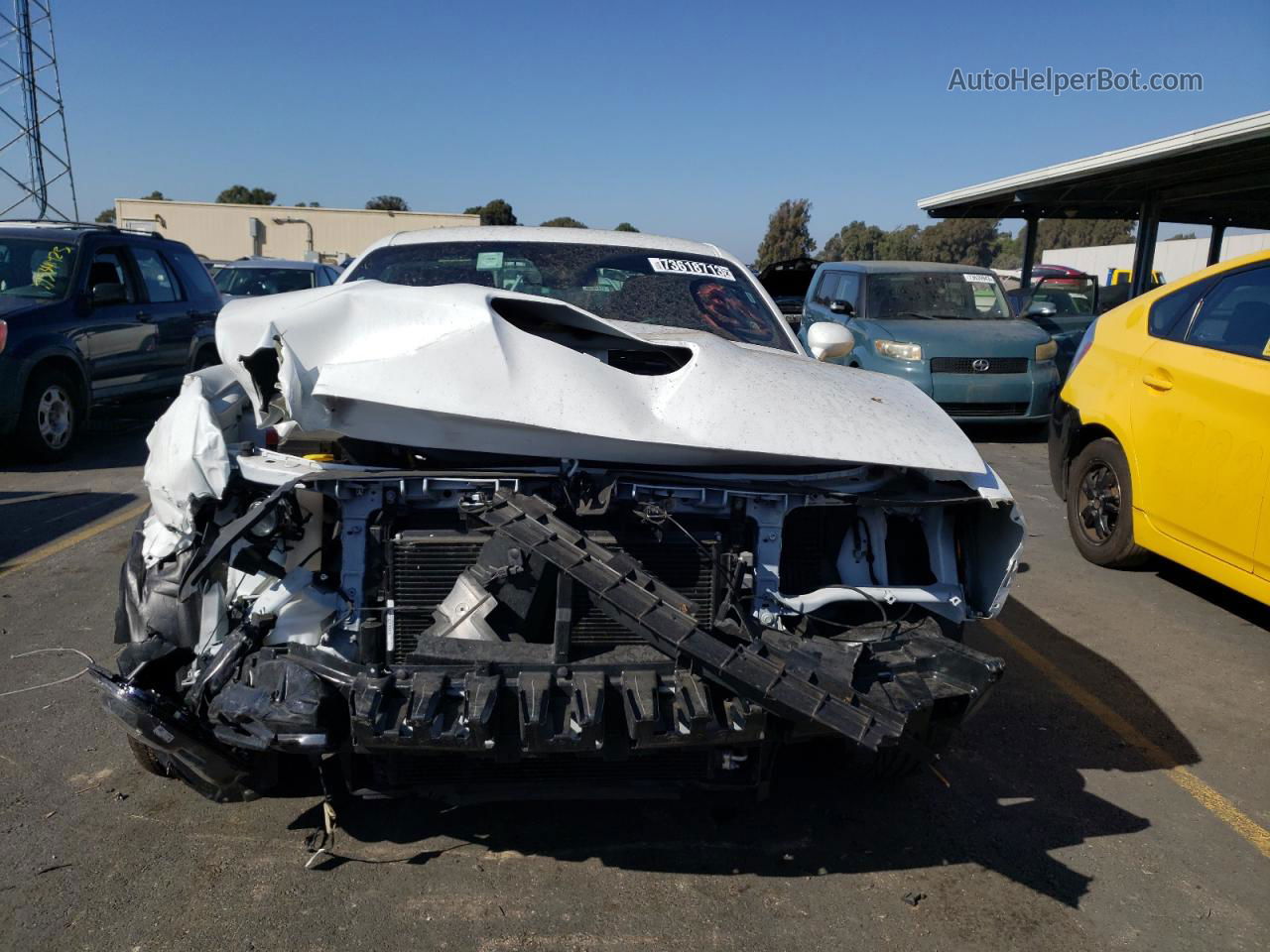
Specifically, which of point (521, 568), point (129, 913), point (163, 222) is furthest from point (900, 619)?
point (163, 222)

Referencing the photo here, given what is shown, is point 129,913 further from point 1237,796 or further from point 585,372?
point 1237,796

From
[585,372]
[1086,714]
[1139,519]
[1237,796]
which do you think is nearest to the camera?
[585,372]

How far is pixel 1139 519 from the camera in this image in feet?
17.9

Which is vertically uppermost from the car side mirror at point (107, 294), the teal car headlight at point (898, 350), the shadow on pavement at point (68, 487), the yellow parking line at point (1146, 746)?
the car side mirror at point (107, 294)

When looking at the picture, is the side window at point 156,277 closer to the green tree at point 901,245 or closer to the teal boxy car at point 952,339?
the teal boxy car at point 952,339

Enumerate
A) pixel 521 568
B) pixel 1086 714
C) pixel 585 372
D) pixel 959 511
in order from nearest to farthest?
1. pixel 521 568
2. pixel 585 372
3. pixel 959 511
4. pixel 1086 714

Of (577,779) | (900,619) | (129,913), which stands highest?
(900,619)

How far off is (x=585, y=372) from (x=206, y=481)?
43.3 inches

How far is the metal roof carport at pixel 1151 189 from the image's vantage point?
12.1 m

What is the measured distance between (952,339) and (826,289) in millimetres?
2410

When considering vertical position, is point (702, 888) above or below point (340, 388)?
below

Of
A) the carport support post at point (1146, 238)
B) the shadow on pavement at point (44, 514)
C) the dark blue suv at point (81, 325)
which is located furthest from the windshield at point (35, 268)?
the carport support post at point (1146, 238)

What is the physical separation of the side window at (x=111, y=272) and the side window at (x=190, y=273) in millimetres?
661

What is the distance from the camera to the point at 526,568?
2.66 meters
